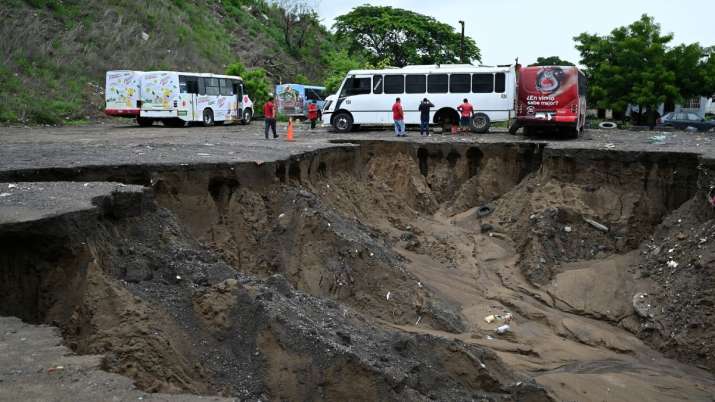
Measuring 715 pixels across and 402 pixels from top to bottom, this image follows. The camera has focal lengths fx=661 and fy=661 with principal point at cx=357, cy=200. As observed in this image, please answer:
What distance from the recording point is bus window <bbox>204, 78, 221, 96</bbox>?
27.9 metres

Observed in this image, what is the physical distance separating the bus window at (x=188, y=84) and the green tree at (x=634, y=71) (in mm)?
18962

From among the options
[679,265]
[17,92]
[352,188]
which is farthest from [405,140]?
[17,92]

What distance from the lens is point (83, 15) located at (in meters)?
31.5

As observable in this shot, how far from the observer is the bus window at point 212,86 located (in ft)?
91.7

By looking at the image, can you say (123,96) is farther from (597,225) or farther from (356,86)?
(597,225)

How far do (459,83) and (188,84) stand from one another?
1130 centimetres

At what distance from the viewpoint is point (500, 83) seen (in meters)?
21.4

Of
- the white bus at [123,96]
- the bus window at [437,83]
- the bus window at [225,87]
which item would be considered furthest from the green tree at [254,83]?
the bus window at [437,83]

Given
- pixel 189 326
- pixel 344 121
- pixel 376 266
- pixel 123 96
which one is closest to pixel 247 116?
pixel 123 96

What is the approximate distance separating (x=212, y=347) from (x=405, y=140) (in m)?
12.2

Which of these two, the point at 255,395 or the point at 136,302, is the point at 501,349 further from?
the point at 136,302

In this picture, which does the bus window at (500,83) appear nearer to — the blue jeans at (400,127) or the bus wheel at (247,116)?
the blue jeans at (400,127)

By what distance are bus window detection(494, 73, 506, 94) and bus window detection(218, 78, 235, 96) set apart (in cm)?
1285

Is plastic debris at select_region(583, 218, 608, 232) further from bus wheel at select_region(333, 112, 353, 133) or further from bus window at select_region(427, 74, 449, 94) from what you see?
bus wheel at select_region(333, 112, 353, 133)
